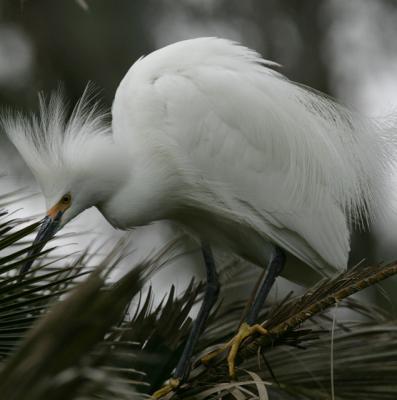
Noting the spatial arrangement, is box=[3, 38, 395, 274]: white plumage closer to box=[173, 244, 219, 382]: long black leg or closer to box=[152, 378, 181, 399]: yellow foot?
box=[173, 244, 219, 382]: long black leg

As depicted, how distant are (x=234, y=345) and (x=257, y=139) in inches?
38.7

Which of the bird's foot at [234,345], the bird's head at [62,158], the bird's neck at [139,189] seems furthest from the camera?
the bird's neck at [139,189]

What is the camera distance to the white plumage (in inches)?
113

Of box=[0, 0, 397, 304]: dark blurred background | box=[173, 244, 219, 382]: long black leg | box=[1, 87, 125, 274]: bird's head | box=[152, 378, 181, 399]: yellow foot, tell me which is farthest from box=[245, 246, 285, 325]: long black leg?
box=[0, 0, 397, 304]: dark blurred background

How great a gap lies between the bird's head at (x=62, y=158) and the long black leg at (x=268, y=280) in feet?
1.87

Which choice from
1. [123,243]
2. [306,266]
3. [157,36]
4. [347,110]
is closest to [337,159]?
[347,110]

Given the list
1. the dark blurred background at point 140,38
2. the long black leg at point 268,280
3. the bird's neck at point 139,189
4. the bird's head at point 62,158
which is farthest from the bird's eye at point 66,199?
the dark blurred background at point 140,38

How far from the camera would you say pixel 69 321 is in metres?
1.00

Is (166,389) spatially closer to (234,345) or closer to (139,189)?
(234,345)

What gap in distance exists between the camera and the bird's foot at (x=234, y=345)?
2.19m

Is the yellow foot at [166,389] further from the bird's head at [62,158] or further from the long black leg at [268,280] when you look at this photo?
the bird's head at [62,158]

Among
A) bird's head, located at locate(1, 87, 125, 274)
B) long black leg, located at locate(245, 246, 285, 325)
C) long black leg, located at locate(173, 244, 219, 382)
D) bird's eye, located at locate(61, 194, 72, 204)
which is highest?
bird's head, located at locate(1, 87, 125, 274)

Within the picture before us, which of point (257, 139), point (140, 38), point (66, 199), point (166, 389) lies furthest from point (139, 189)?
point (140, 38)

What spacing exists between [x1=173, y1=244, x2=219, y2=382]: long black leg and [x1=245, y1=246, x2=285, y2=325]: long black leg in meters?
0.16
